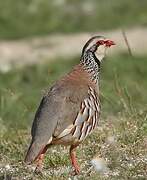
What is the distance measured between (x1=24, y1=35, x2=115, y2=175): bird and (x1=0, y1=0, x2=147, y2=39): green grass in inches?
557

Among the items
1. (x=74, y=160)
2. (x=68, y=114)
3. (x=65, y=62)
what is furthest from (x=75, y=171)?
(x=65, y=62)

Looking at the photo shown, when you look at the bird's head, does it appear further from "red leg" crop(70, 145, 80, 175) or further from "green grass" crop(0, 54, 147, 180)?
"red leg" crop(70, 145, 80, 175)

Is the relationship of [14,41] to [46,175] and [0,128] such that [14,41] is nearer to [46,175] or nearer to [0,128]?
[0,128]

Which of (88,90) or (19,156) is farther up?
(88,90)

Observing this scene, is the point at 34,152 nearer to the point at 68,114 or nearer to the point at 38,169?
the point at 38,169

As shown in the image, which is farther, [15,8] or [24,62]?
[15,8]

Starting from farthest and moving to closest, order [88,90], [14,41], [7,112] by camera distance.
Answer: [14,41] → [7,112] → [88,90]

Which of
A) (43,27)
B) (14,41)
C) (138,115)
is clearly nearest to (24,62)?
(14,41)

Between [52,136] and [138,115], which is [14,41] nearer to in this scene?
[138,115]

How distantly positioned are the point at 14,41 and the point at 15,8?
4.04 m

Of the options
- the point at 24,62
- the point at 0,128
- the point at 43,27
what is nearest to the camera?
the point at 0,128

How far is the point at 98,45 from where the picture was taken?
25.7 ft

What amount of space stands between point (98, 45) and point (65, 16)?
16.5 meters

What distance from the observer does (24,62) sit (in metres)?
18.6
